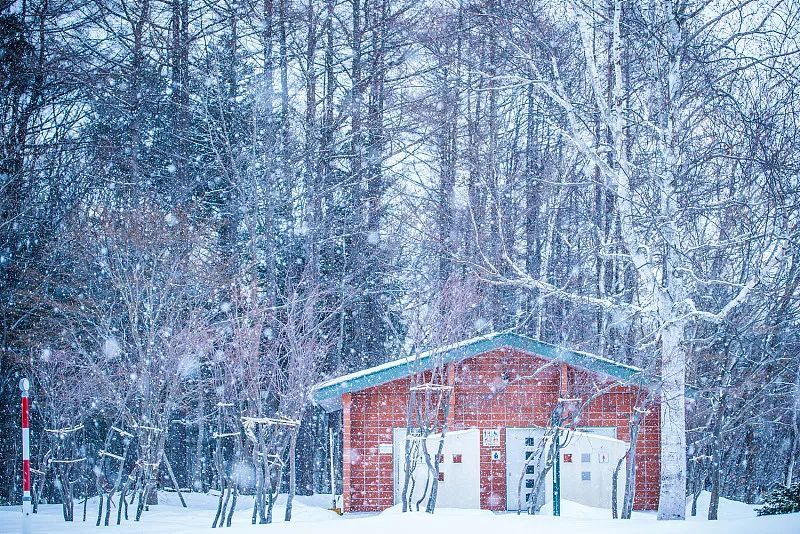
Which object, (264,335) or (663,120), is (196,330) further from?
(663,120)

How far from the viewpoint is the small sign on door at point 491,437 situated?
18562 millimetres

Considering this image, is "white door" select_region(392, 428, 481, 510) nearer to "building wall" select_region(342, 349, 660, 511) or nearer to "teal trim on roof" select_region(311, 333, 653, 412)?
"building wall" select_region(342, 349, 660, 511)

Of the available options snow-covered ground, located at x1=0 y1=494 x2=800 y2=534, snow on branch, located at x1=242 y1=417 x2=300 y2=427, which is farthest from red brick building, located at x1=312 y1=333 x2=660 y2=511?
snow on branch, located at x1=242 y1=417 x2=300 y2=427

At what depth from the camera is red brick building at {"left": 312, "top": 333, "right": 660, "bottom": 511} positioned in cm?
1830

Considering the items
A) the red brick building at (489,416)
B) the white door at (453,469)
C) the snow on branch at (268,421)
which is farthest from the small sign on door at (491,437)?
the snow on branch at (268,421)

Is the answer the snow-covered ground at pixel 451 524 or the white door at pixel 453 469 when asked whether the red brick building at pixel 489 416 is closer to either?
the white door at pixel 453 469

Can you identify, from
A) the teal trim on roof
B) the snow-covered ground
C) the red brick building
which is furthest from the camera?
the red brick building

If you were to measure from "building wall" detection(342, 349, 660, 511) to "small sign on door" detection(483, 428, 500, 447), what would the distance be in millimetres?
75

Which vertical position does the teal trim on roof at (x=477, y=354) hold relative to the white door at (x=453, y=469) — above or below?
above

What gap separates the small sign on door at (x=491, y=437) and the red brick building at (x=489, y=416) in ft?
0.10

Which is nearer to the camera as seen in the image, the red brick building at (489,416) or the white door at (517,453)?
the red brick building at (489,416)

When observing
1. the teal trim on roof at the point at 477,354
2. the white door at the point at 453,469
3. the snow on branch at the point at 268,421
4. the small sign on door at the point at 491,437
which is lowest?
the white door at the point at 453,469

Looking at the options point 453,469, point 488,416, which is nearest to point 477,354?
point 488,416

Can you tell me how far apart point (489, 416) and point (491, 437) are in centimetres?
44
